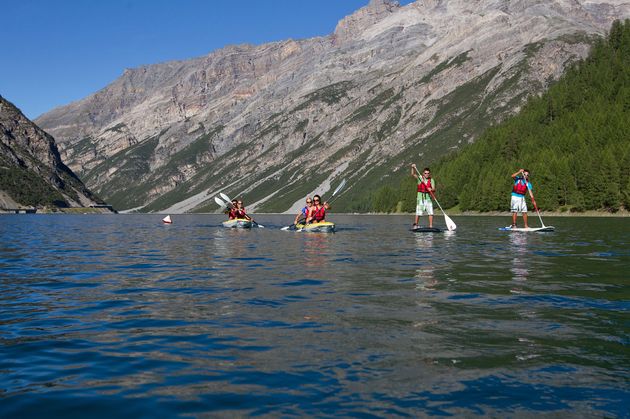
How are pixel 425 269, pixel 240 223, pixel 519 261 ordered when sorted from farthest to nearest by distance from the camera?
pixel 240 223, pixel 519 261, pixel 425 269

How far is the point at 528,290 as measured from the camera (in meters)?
17.1

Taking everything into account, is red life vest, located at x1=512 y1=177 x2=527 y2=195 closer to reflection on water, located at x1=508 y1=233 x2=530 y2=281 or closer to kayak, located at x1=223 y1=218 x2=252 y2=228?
reflection on water, located at x1=508 y1=233 x2=530 y2=281

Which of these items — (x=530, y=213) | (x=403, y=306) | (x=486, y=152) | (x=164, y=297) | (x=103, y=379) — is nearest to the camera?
(x=103, y=379)

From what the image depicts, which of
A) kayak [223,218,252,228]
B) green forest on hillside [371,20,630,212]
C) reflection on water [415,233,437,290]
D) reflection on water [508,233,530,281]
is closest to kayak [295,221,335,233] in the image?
kayak [223,218,252,228]

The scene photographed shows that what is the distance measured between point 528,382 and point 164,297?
11.6 metres

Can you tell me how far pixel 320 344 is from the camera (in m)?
10.7

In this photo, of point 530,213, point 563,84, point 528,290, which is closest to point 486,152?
point 563,84

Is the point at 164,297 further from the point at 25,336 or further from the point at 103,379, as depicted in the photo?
the point at 103,379

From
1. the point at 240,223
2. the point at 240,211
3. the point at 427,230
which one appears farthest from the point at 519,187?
the point at 240,223

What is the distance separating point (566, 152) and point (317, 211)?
107m

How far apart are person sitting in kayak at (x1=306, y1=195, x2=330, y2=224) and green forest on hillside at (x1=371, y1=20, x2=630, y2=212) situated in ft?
240

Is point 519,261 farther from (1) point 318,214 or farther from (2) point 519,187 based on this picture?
(1) point 318,214

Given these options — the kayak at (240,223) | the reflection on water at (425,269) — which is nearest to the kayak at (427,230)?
the reflection on water at (425,269)

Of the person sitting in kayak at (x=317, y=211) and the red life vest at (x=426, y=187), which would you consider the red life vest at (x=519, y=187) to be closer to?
the red life vest at (x=426, y=187)
